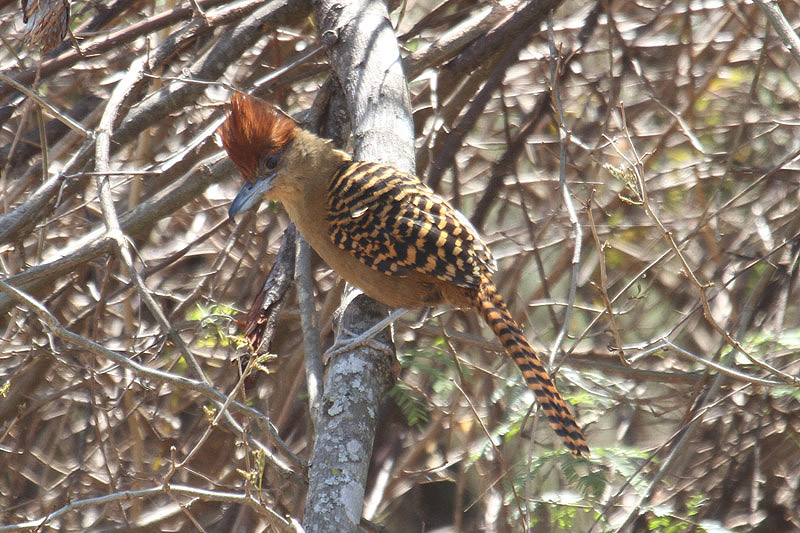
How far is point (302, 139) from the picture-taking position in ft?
11.8

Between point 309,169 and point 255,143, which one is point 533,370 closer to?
point 309,169

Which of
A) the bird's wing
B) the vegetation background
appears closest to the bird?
the bird's wing

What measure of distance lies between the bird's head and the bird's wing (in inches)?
15.8

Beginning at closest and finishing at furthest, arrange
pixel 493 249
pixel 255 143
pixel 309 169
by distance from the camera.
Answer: pixel 255 143, pixel 309 169, pixel 493 249

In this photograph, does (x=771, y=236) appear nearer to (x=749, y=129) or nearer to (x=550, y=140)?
(x=749, y=129)

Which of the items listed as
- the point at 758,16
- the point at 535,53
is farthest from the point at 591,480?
the point at 758,16

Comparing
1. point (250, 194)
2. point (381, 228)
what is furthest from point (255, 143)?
point (381, 228)

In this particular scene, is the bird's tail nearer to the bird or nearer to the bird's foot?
the bird

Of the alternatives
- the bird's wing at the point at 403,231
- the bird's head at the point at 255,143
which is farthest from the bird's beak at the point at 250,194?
the bird's wing at the point at 403,231

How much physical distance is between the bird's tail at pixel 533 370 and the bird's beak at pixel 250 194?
1.10 m

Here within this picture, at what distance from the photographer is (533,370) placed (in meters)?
3.00

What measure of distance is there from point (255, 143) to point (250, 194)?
9.3 inches

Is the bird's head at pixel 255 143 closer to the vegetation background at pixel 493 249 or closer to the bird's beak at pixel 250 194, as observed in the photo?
the bird's beak at pixel 250 194

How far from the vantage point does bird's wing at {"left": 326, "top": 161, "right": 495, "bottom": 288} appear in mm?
3219
